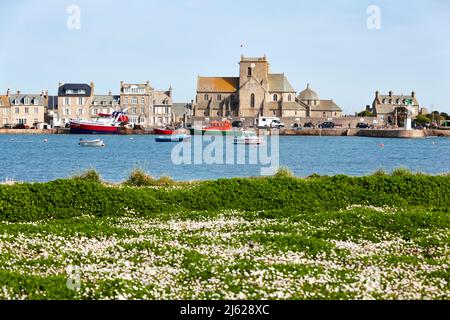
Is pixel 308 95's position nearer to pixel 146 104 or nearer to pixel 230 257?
pixel 146 104

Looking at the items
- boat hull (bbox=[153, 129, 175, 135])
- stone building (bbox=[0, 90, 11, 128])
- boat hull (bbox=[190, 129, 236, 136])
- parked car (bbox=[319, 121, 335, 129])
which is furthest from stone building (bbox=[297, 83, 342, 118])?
stone building (bbox=[0, 90, 11, 128])

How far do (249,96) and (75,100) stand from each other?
48897 mm

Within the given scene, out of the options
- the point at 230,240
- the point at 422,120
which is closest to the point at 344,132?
the point at 422,120

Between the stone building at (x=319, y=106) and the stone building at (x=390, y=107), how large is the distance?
11736 mm

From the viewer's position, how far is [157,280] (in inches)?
520

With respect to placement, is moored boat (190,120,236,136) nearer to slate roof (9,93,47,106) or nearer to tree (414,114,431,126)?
slate roof (9,93,47,106)

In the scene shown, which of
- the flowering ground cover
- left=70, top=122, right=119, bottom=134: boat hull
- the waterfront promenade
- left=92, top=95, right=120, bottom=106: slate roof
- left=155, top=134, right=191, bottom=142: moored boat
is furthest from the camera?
left=92, top=95, right=120, bottom=106: slate roof

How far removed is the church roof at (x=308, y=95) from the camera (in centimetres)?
19312

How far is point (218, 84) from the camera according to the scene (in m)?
190

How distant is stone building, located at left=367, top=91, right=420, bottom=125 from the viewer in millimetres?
190875

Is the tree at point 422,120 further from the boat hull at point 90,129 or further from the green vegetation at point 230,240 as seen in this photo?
the green vegetation at point 230,240

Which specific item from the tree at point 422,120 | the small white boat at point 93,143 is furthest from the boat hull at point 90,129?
the tree at point 422,120
